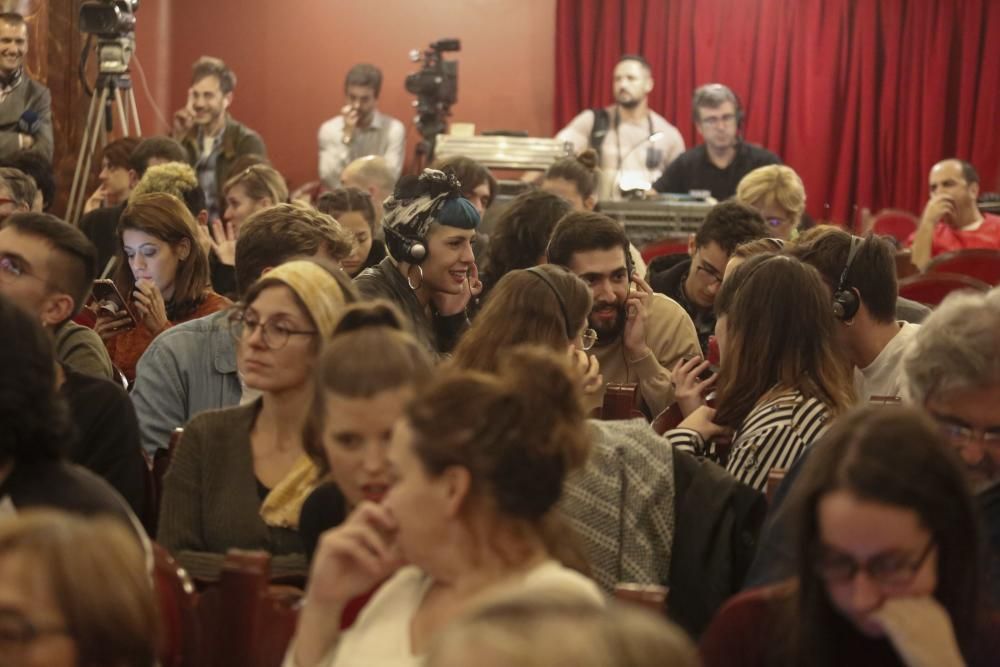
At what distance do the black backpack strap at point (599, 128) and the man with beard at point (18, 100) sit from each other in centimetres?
322

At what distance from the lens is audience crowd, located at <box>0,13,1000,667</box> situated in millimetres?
1509

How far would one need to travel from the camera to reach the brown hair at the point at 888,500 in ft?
5.00

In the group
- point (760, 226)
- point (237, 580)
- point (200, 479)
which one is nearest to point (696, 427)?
point (200, 479)

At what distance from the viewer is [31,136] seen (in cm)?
682

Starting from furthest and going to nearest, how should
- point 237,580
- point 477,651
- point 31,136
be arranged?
point 31,136 < point 237,580 < point 477,651

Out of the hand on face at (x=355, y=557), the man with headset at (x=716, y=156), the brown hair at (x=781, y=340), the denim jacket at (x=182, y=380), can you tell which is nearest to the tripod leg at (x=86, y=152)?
the man with headset at (x=716, y=156)

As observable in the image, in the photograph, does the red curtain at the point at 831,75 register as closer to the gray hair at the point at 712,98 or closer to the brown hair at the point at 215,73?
the gray hair at the point at 712,98

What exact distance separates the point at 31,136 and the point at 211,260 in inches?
82.3

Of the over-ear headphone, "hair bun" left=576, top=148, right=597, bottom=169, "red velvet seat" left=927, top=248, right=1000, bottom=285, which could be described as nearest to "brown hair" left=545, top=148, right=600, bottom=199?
"hair bun" left=576, top=148, right=597, bottom=169

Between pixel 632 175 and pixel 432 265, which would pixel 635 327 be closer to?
pixel 432 265

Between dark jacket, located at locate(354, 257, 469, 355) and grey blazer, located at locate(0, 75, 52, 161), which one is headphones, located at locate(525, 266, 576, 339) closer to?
dark jacket, located at locate(354, 257, 469, 355)

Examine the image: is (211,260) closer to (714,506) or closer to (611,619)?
(714,506)

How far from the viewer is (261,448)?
2541 millimetres

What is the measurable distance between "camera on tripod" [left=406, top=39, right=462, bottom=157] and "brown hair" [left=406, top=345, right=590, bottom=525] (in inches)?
262
